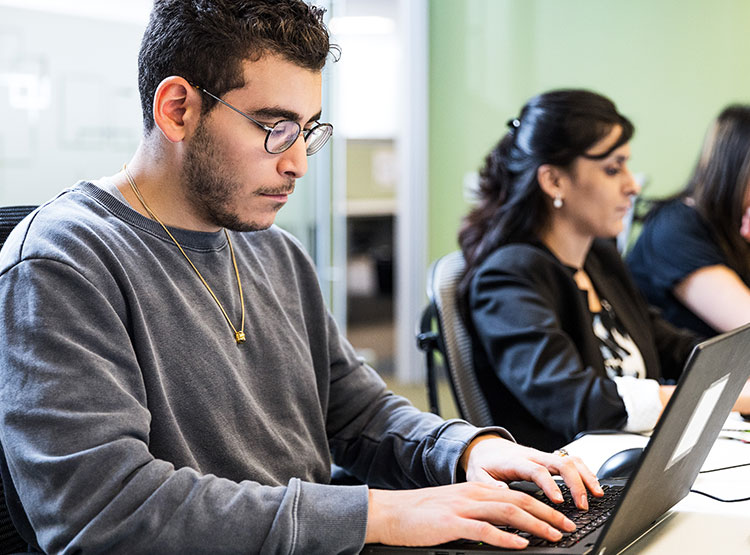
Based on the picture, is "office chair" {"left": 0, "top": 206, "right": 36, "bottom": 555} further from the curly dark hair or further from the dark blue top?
the dark blue top

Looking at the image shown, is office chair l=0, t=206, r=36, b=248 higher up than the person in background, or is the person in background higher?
office chair l=0, t=206, r=36, b=248

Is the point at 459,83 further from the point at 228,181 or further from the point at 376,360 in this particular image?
the point at 228,181

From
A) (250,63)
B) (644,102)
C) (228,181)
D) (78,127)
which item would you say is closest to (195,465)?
(228,181)

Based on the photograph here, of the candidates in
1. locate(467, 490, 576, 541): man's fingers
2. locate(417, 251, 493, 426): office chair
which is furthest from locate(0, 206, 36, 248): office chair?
locate(417, 251, 493, 426): office chair

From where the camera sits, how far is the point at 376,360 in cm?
516

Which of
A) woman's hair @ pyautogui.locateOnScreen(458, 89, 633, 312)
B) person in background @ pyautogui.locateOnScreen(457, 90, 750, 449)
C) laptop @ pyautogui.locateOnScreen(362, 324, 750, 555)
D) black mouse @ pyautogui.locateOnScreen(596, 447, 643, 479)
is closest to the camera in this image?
laptop @ pyautogui.locateOnScreen(362, 324, 750, 555)

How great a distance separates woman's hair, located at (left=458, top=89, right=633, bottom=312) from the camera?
2.11 metres

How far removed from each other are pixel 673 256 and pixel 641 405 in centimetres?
102

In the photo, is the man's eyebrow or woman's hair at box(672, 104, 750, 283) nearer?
the man's eyebrow

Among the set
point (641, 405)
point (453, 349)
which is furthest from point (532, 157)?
point (641, 405)

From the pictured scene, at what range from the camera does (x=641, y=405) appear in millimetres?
1748

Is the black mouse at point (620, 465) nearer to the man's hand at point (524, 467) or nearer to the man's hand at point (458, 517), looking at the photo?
the man's hand at point (524, 467)

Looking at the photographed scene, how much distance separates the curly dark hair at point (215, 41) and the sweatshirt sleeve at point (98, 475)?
325 mm

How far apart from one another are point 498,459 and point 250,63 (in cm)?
60
